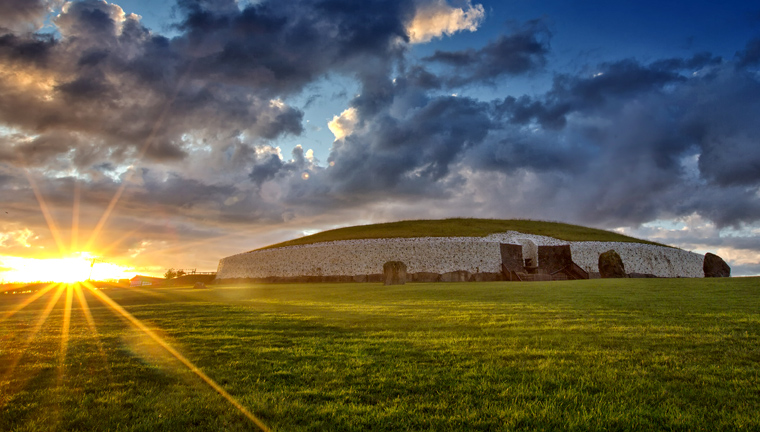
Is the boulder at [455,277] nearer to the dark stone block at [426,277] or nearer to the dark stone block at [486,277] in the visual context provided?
the dark stone block at [426,277]

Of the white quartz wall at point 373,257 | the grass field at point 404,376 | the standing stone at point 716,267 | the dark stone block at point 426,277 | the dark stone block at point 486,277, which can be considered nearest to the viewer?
the grass field at point 404,376

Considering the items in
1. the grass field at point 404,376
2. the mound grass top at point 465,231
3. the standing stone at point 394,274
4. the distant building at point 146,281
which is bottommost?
the distant building at point 146,281

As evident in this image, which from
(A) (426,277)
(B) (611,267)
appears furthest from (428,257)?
(B) (611,267)

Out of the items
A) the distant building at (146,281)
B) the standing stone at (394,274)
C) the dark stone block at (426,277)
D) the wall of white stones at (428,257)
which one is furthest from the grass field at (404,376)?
the distant building at (146,281)

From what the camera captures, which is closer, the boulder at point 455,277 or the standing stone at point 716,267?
the standing stone at point 716,267

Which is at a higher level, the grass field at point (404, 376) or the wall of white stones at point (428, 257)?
the wall of white stones at point (428, 257)

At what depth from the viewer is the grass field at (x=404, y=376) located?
12.0 feet

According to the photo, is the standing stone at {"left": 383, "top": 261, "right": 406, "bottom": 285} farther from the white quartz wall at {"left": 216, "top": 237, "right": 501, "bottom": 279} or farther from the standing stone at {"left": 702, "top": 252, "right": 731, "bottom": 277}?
the standing stone at {"left": 702, "top": 252, "right": 731, "bottom": 277}

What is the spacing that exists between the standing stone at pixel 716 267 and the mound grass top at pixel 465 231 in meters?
18.7

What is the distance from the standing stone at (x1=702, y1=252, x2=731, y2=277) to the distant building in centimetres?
6018

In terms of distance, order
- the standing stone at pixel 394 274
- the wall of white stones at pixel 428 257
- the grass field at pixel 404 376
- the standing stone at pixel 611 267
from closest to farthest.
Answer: the grass field at pixel 404 376, the standing stone at pixel 394 274, the standing stone at pixel 611 267, the wall of white stones at pixel 428 257

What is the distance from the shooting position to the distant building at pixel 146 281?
52719 millimetres

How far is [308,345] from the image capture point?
271 inches

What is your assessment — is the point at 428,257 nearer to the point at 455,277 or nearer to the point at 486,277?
the point at 486,277
